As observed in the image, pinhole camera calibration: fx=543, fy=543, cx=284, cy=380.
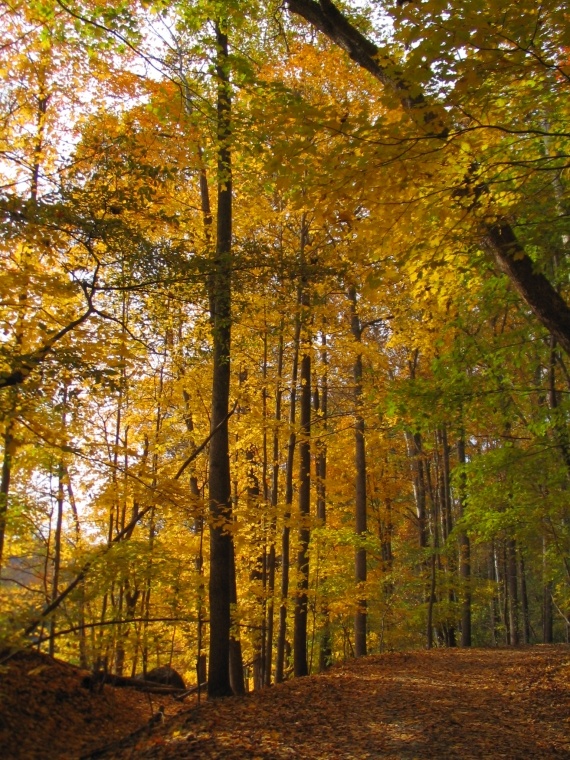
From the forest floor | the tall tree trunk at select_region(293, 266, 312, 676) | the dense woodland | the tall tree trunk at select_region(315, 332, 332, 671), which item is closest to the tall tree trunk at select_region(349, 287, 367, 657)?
the dense woodland

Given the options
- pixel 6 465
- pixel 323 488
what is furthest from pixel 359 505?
pixel 6 465

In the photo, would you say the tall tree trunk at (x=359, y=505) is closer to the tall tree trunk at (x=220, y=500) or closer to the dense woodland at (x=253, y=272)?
the dense woodland at (x=253, y=272)

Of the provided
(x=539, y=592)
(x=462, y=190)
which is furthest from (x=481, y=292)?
(x=539, y=592)

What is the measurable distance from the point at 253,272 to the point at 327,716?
16.0ft

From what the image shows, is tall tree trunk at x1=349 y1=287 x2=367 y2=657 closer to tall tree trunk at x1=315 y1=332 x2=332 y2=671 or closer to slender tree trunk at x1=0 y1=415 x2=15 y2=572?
→ tall tree trunk at x1=315 y1=332 x2=332 y2=671

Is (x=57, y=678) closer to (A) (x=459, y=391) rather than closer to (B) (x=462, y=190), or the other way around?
(A) (x=459, y=391)

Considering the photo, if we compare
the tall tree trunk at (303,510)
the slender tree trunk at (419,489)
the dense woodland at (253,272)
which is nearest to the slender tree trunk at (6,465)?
the dense woodland at (253,272)

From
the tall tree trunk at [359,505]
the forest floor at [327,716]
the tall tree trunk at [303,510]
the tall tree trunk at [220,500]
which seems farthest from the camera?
the tall tree trunk at [359,505]

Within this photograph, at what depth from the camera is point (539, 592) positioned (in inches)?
1017

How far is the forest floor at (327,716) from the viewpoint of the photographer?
4.70 m

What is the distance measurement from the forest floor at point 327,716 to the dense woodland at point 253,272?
2.68 feet

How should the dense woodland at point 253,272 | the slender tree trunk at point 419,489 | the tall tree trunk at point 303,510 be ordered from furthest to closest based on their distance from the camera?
1. the slender tree trunk at point 419,489
2. the tall tree trunk at point 303,510
3. the dense woodland at point 253,272

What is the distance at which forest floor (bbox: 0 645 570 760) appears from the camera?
185 inches

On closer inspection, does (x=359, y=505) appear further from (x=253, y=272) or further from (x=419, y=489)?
(x=253, y=272)
